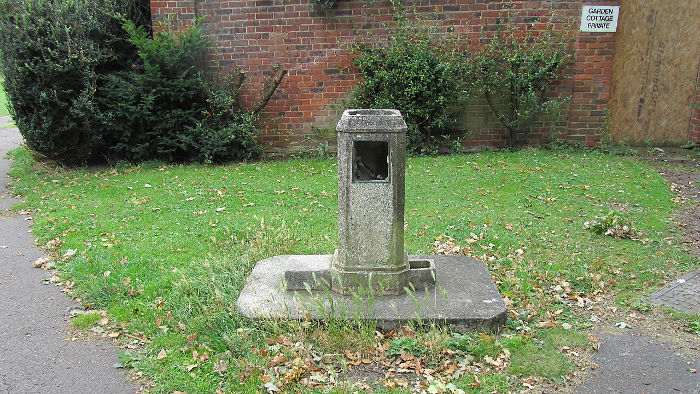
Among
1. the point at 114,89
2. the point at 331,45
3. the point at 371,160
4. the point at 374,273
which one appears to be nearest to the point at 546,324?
the point at 374,273

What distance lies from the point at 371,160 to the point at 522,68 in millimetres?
6070

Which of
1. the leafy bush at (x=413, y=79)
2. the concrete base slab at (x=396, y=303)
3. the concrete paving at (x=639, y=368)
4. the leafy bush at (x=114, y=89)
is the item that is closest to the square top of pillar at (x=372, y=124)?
the concrete base slab at (x=396, y=303)

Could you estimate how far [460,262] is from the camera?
4.64 m

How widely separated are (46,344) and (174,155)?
6.02 meters

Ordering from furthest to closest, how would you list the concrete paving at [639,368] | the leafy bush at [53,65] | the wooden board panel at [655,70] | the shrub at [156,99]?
the wooden board panel at [655,70], the shrub at [156,99], the leafy bush at [53,65], the concrete paving at [639,368]

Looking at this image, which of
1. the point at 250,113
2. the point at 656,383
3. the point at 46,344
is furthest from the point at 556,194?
the point at 46,344

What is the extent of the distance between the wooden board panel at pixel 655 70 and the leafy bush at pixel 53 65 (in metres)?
8.88

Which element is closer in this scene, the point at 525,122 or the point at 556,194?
the point at 556,194

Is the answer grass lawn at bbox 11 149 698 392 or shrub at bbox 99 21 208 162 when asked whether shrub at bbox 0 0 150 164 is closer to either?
shrub at bbox 99 21 208 162

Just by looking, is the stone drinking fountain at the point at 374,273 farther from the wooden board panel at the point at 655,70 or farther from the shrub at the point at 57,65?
the wooden board panel at the point at 655,70

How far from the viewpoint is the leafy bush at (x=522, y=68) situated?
29.2 ft

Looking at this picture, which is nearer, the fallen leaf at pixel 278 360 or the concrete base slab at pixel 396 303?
the fallen leaf at pixel 278 360

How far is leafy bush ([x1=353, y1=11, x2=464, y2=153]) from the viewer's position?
885cm

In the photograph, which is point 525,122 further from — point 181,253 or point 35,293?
point 35,293
